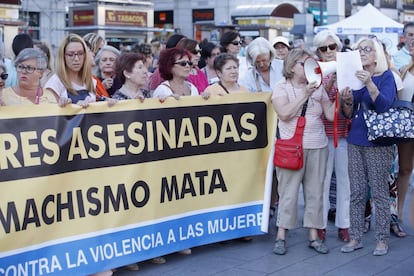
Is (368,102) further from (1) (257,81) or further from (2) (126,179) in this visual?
(2) (126,179)

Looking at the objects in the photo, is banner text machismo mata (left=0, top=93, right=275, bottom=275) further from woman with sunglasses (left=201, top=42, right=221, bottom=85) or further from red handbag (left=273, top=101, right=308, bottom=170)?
woman with sunglasses (left=201, top=42, right=221, bottom=85)

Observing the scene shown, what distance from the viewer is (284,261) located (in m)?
6.16

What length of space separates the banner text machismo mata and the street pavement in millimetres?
149

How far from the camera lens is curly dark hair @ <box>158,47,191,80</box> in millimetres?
6547

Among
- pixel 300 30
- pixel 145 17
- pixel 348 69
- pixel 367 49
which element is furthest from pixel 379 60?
pixel 145 17

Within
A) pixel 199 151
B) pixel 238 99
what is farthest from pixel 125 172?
pixel 238 99

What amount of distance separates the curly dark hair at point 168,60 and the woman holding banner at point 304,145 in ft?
3.00

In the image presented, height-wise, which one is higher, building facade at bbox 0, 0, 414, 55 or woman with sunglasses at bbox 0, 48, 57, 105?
building facade at bbox 0, 0, 414, 55

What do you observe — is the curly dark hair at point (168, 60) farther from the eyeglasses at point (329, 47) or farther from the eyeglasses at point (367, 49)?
the eyeglasses at point (367, 49)

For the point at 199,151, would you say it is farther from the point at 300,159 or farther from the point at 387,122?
the point at 387,122

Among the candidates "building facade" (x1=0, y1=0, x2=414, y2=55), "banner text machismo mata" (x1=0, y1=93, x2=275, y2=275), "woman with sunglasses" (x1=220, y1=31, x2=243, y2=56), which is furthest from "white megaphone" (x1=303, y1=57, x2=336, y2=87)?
"building facade" (x1=0, y1=0, x2=414, y2=55)

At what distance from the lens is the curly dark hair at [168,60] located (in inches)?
258

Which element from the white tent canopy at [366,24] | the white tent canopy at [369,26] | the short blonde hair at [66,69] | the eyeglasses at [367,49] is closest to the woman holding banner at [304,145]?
the eyeglasses at [367,49]

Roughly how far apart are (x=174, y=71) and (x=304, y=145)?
4.29ft
